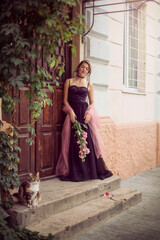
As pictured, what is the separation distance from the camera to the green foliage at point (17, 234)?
370 centimetres

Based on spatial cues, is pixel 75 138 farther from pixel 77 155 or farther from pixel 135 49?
pixel 135 49

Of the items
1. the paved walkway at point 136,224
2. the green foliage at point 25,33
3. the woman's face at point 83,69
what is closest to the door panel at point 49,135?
the woman's face at point 83,69

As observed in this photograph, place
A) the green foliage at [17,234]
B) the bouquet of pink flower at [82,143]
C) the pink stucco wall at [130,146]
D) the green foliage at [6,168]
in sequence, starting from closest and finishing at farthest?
the green foliage at [17,234]
the green foliage at [6,168]
the bouquet of pink flower at [82,143]
the pink stucco wall at [130,146]

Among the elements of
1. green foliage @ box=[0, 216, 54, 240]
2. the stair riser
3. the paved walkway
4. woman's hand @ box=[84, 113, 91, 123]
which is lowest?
the paved walkway

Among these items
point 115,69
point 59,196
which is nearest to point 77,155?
point 59,196

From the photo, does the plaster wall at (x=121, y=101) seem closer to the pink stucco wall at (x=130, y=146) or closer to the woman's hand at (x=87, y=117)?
the pink stucco wall at (x=130, y=146)

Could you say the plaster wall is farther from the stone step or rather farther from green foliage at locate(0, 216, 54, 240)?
green foliage at locate(0, 216, 54, 240)

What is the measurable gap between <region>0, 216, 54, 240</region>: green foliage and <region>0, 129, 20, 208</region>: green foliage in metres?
0.37

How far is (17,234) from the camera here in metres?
3.89

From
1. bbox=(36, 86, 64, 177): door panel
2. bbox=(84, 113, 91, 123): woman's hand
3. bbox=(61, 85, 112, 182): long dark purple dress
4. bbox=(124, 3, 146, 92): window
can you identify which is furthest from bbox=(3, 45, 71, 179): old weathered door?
bbox=(124, 3, 146, 92): window

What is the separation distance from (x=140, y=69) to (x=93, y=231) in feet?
17.0

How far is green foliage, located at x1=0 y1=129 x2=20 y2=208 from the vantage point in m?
4.12

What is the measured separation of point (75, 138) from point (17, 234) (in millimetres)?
2360

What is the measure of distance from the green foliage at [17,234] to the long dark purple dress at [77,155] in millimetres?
1927
